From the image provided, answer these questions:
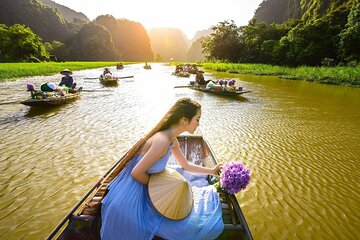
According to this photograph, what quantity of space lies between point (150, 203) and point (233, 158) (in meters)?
4.79

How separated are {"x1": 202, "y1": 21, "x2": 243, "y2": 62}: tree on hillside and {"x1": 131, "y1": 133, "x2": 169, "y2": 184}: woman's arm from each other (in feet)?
213

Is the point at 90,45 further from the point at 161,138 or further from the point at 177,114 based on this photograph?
the point at 161,138

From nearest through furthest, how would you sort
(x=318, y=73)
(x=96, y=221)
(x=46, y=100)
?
(x=96, y=221), (x=46, y=100), (x=318, y=73)

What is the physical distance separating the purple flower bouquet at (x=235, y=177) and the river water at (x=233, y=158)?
61.8 inches

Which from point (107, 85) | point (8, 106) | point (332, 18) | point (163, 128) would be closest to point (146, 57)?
point (332, 18)

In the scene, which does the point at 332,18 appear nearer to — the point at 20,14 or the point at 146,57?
the point at 20,14

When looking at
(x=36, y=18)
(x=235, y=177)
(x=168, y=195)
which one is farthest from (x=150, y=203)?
(x=36, y=18)

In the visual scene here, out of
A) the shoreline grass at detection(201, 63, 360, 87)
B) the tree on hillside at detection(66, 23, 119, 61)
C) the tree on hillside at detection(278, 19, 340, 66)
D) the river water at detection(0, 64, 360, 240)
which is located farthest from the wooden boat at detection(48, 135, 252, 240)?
the tree on hillside at detection(66, 23, 119, 61)

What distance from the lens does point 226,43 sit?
210 feet

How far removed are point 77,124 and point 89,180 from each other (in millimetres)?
5056

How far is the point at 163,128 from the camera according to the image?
8.72ft

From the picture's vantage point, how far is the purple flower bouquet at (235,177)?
3.02 m

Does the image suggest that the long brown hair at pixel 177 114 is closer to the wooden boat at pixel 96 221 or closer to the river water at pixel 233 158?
the wooden boat at pixel 96 221

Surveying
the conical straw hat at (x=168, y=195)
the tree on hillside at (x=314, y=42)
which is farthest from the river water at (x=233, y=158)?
the tree on hillside at (x=314, y=42)
